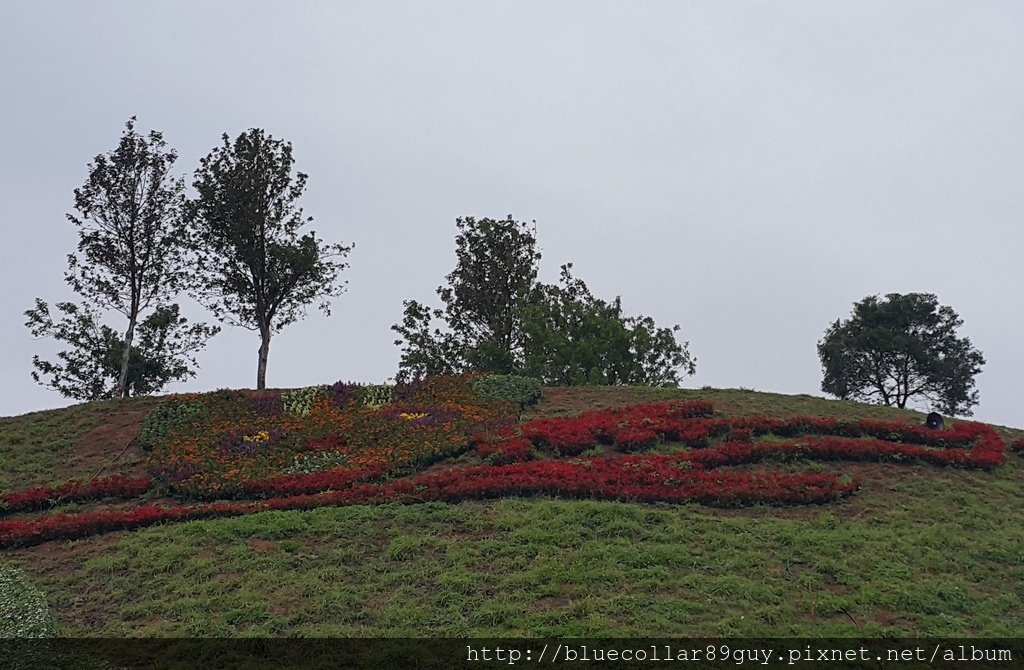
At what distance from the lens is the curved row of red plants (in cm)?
1361

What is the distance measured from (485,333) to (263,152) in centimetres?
954

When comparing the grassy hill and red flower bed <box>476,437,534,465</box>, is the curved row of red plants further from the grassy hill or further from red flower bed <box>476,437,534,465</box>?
the grassy hill

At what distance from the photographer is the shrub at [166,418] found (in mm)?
17766

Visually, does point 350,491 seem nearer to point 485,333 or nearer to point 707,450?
point 707,450

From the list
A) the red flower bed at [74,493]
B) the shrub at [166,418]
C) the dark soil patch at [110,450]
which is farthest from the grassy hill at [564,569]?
the shrub at [166,418]

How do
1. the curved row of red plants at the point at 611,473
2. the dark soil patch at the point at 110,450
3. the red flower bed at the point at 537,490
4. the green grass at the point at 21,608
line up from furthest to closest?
1. the dark soil patch at the point at 110,450
2. the curved row of red plants at the point at 611,473
3. the red flower bed at the point at 537,490
4. the green grass at the point at 21,608

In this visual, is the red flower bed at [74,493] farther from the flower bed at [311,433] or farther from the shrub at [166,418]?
the shrub at [166,418]

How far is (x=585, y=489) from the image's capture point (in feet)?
45.1

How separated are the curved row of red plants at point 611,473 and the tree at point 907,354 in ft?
50.2

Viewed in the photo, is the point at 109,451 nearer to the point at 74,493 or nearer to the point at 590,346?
the point at 74,493

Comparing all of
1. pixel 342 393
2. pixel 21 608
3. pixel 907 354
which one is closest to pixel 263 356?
pixel 342 393

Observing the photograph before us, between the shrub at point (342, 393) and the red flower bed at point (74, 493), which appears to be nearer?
the red flower bed at point (74, 493)

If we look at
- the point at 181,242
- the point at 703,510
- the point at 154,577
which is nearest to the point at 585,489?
the point at 703,510

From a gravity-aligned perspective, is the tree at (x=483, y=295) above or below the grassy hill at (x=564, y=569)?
above
